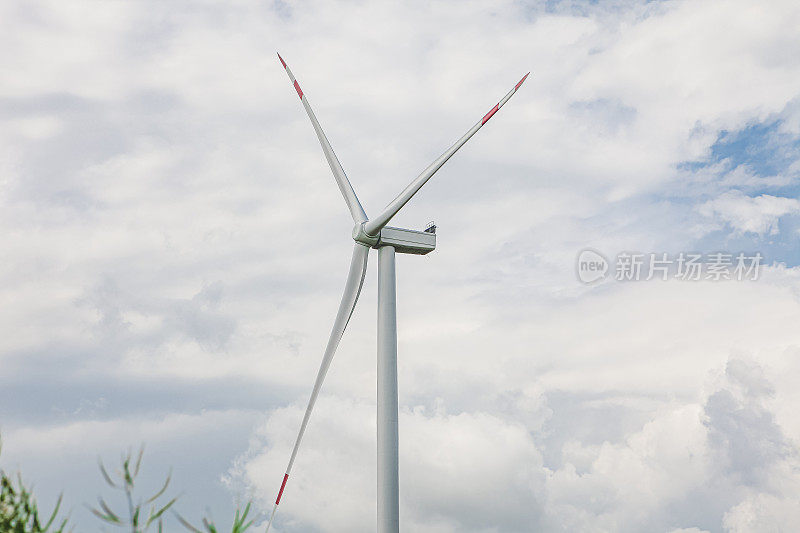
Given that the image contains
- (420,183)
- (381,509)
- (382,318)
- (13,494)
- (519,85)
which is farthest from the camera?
(519,85)

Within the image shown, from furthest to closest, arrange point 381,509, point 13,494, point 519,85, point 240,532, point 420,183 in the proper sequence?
point 519,85
point 420,183
point 381,509
point 13,494
point 240,532

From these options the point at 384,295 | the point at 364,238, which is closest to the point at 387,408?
the point at 384,295

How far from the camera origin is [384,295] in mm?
42781

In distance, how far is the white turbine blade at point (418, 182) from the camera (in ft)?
143

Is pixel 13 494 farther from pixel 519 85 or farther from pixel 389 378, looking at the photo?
pixel 519 85

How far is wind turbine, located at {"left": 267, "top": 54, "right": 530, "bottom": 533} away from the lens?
39562mm

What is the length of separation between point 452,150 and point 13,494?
34.7 m

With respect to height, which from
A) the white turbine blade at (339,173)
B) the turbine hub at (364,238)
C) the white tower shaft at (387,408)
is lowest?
the white tower shaft at (387,408)

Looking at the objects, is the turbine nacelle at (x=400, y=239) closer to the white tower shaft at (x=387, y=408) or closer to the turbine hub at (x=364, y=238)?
the turbine hub at (x=364, y=238)

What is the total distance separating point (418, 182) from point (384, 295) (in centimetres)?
690

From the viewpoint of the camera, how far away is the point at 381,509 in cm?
3912

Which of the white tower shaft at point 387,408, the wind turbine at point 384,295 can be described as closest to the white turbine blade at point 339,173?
the wind turbine at point 384,295

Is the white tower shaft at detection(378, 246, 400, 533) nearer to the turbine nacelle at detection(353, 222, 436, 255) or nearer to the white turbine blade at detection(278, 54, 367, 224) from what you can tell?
the turbine nacelle at detection(353, 222, 436, 255)

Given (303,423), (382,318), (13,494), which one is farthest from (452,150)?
(13,494)
